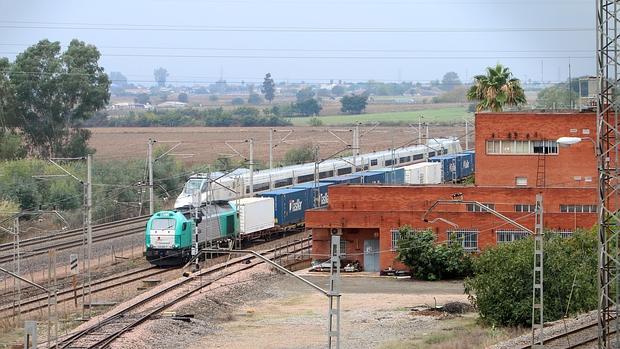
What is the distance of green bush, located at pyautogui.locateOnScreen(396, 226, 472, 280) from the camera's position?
2157 inches

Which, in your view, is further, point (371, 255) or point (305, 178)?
point (305, 178)

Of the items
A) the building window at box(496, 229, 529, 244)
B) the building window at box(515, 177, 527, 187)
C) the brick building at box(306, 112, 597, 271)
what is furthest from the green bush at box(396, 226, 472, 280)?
the building window at box(515, 177, 527, 187)

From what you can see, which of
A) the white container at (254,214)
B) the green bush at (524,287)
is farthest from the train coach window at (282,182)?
the green bush at (524,287)

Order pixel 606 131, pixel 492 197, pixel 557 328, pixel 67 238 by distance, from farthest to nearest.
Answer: pixel 67 238 < pixel 492 197 < pixel 557 328 < pixel 606 131

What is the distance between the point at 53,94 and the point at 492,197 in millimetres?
67907

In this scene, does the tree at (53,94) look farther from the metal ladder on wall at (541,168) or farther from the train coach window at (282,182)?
the metal ladder on wall at (541,168)

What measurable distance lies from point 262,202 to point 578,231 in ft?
67.1

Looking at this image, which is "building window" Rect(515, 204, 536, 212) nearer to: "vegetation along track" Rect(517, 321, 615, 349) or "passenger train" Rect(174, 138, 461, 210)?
"passenger train" Rect(174, 138, 461, 210)

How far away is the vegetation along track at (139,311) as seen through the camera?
36.8m

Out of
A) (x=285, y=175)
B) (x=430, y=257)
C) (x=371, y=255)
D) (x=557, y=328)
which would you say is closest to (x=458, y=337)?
(x=557, y=328)

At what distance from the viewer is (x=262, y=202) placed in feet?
213

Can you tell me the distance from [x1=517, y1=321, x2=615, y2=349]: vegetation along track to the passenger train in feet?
85.0

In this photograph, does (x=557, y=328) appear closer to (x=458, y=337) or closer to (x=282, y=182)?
(x=458, y=337)

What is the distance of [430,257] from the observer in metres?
54.7
